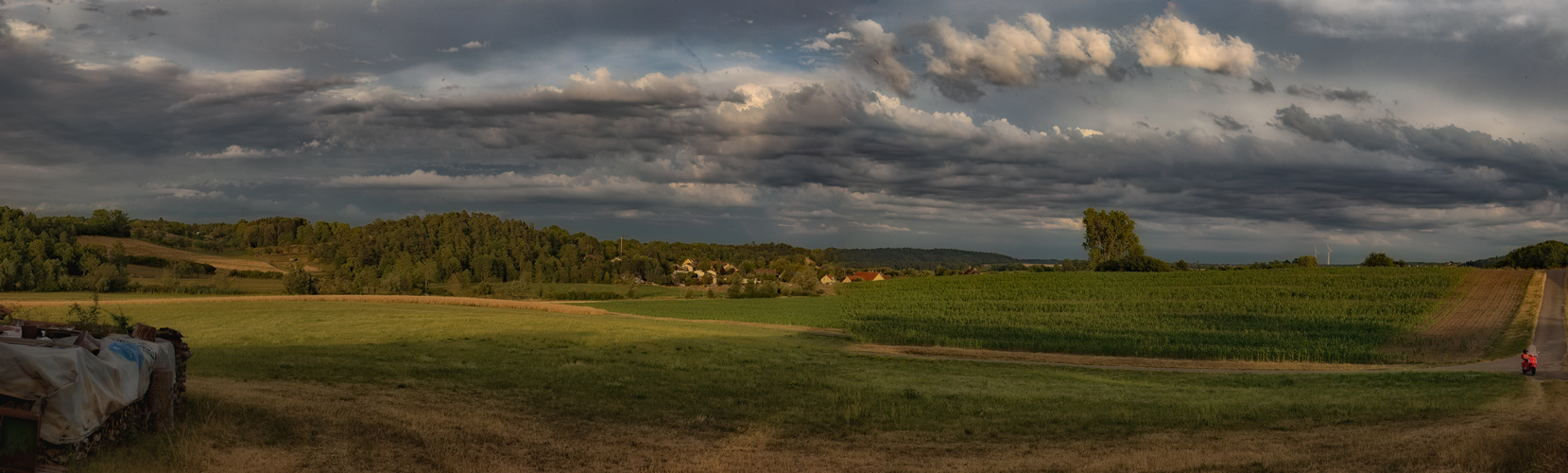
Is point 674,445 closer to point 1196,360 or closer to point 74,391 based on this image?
point 74,391

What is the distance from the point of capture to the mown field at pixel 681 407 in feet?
37.8

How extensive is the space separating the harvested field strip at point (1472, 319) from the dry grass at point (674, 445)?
32420 mm

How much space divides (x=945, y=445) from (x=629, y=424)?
618 cm

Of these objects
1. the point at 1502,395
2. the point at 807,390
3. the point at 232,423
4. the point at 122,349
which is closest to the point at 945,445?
the point at 807,390

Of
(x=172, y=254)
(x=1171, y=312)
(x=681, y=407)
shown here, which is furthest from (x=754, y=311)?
(x=172, y=254)

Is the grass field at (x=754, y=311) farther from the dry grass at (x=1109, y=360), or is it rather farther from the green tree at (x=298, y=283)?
the green tree at (x=298, y=283)

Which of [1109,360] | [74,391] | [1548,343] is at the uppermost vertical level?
[74,391]

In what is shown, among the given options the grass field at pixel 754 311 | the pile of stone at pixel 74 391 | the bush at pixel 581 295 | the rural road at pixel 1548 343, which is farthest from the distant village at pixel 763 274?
the pile of stone at pixel 74 391

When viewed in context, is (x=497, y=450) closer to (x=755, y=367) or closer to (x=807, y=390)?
(x=807, y=390)

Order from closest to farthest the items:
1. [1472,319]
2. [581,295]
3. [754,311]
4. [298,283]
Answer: [1472,319], [754,311], [298,283], [581,295]

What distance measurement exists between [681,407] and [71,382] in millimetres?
11638

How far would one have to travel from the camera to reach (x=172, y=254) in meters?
83.6

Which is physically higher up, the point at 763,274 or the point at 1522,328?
the point at 1522,328

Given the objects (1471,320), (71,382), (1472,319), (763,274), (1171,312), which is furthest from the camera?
(763,274)
